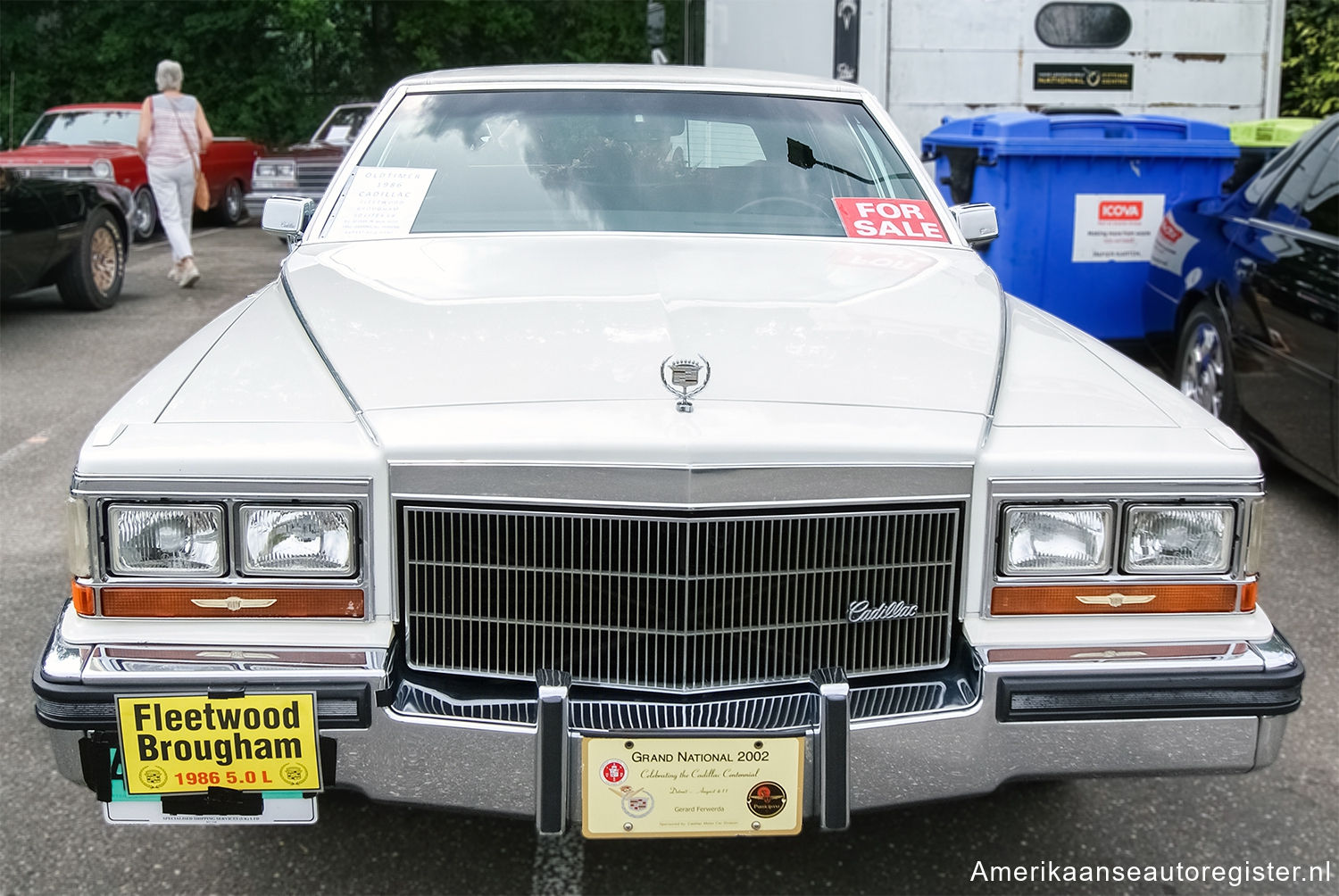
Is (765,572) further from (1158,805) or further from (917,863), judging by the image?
(1158,805)

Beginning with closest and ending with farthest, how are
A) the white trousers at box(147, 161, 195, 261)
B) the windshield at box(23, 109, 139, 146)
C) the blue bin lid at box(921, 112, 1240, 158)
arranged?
the blue bin lid at box(921, 112, 1240, 158) < the white trousers at box(147, 161, 195, 261) < the windshield at box(23, 109, 139, 146)

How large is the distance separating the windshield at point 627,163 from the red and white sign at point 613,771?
172 centimetres

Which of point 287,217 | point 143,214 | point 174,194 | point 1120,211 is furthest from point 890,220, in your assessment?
point 143,214

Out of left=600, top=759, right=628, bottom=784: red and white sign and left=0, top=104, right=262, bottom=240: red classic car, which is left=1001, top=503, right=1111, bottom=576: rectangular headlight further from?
left=0, top=104, right=262, bottom=240: red classic car

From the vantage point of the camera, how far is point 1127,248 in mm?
7258

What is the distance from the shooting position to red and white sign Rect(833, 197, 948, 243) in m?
3.61

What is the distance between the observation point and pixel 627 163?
3.67 metres

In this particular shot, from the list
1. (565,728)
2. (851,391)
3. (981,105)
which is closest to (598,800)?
(565,728)

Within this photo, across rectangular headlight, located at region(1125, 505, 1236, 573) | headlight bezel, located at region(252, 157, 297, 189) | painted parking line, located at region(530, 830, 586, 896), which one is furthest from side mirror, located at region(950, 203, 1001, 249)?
headlight bezel, located at region(252, 157, 297, 189)

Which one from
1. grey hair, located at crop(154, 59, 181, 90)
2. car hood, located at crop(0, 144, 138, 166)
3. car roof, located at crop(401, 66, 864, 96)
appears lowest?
car hood, located at crop(0, 144, 138, 166)

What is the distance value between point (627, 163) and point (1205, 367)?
120 inches

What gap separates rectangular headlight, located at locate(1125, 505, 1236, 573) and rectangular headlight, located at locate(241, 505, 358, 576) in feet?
4.34

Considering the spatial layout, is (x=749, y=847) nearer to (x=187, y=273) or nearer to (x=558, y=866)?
(x=558, y=866)

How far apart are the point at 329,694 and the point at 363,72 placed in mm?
23786
